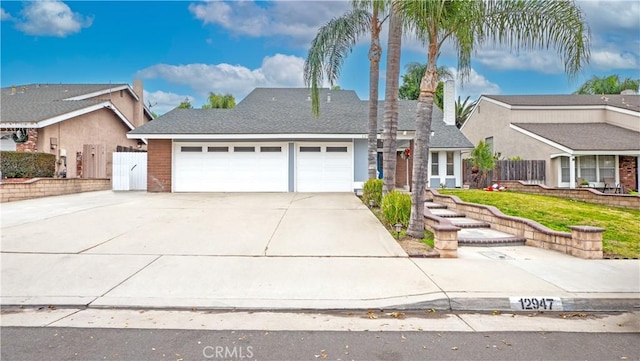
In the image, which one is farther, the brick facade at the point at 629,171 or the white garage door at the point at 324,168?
the brick facade at the point at 629,171

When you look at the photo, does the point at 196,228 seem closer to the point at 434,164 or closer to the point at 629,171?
the point at 434,164

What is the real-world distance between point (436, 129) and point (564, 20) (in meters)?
14.6

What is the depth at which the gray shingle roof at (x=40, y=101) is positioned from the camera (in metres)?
17.4

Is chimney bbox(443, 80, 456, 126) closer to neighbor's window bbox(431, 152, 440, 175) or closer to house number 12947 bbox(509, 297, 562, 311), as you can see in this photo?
neighbor's window bbox(431, 152, 440, 175)

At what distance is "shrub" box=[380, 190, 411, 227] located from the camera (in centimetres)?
891

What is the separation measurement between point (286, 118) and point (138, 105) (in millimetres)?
16739

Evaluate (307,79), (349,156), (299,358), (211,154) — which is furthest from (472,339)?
(211,154)

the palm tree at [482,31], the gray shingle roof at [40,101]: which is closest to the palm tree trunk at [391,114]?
the palm tree at [482,31]

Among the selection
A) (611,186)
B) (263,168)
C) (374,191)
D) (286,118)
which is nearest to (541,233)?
(374,191)

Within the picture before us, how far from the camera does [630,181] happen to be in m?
20.1

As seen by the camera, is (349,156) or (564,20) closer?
(564,20)

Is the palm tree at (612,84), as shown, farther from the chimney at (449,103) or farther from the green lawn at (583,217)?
the green lawn at (583,217)

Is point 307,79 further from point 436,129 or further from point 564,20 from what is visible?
point 436,129

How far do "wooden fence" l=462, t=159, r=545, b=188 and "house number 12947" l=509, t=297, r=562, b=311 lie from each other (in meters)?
16.1
